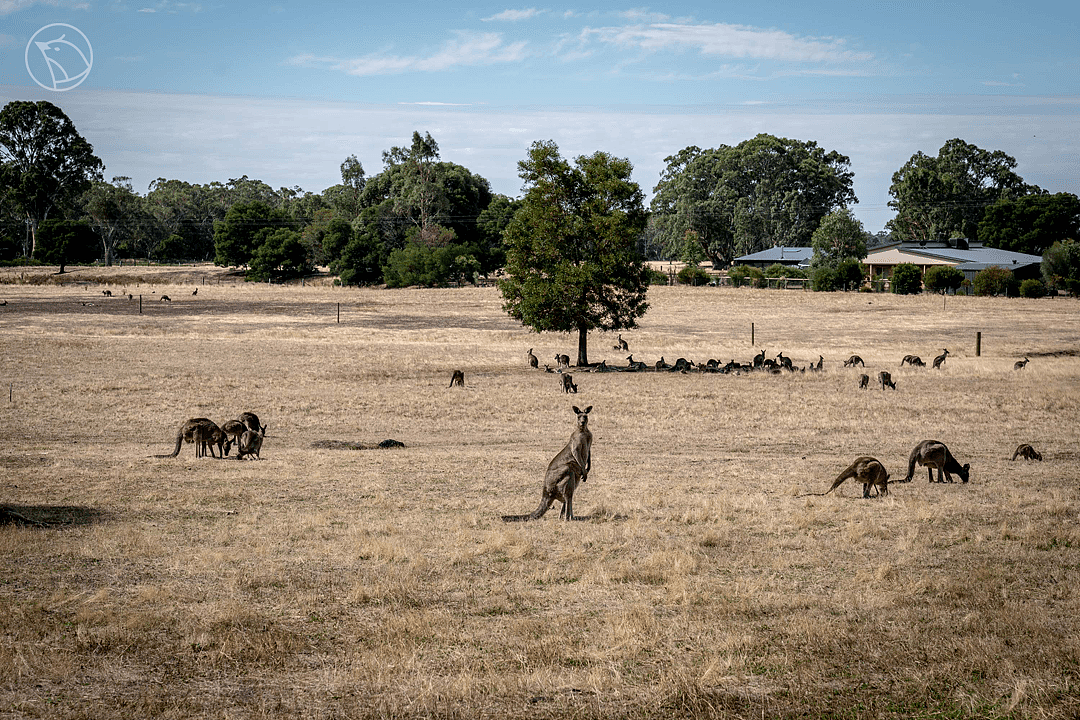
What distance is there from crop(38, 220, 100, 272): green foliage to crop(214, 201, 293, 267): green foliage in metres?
21.0

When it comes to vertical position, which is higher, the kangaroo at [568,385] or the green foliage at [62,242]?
the green foliage at [62,242]

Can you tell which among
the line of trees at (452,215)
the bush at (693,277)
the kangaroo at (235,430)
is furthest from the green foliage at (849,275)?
the kangaroo at (235,430)

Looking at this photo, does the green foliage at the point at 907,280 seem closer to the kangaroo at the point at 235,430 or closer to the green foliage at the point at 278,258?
the green foliage at the point at 278,258

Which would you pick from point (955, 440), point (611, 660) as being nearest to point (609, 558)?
point (611, 660)

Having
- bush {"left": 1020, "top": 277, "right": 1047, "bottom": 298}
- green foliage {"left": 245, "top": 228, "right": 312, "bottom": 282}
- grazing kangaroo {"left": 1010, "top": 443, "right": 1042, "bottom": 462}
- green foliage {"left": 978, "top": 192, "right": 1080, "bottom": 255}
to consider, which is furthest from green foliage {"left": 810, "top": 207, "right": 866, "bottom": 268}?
grazing kangaroo {"left": 1010, "top": 443, "right": 1042, "bottom": 462}

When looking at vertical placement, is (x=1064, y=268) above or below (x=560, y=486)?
above

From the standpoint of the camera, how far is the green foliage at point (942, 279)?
9262cm

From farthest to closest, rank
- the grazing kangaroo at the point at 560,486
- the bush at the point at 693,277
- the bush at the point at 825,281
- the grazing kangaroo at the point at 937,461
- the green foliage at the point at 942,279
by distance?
the bush at the point at 693,277 → the bush at the point at 825,281 → the green foliage at the point at 942,279 → the grazing kangaroo at the point at 937,461 → the grazing kangaroo at the point at 560,486

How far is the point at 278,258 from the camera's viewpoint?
114 meters

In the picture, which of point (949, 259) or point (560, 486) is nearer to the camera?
point (560, 486)

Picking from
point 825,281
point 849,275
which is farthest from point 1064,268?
point 825,281

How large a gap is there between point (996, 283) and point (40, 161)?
127 m

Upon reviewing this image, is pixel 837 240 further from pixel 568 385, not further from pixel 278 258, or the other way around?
pixel 568 385

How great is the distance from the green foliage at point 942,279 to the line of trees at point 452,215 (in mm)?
8098
